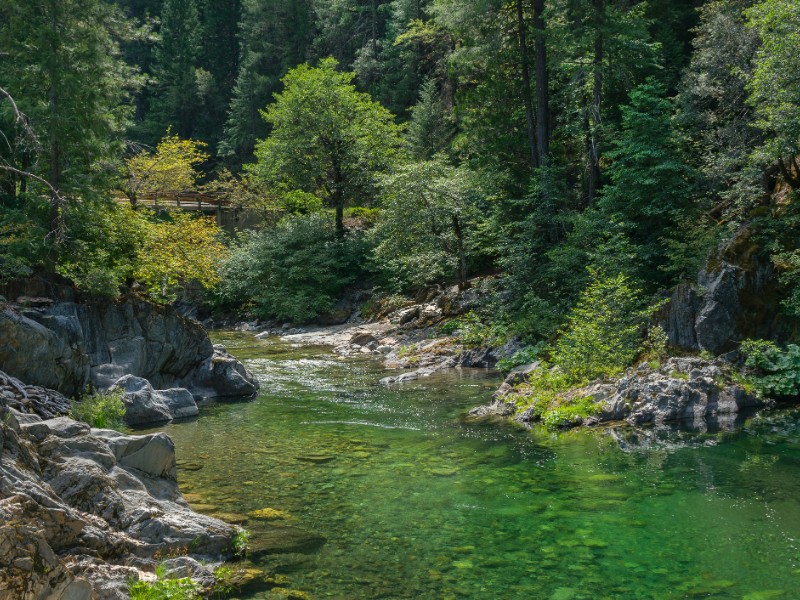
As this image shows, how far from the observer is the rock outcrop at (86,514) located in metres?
5.14

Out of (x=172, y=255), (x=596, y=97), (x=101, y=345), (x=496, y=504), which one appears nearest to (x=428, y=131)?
(x=596, y=97)

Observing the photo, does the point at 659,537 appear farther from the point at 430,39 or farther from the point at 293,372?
the point at 430,39

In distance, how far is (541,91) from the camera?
24.3 m

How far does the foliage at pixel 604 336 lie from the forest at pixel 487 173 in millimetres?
55

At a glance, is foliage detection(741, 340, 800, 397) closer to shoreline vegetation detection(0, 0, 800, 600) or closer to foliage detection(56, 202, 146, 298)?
shoreline vegetation detection(0, 0, 800, 600)

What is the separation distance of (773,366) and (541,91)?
13882 mm

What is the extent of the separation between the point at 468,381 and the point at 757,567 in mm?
11598

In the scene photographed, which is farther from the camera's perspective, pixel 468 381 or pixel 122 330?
pixel 468 381

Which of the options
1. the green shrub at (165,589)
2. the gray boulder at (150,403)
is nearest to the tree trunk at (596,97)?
the gray boulder at (150,403)

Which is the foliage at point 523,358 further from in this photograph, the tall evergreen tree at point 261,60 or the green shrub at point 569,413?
the tall evergreen tree at point 261,60

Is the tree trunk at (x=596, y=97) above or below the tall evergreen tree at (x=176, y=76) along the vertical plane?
below

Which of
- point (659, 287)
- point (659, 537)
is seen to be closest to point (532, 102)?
point (659, 287)

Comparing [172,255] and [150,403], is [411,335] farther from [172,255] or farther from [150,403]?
[150,403]

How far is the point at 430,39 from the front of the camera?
112ft
